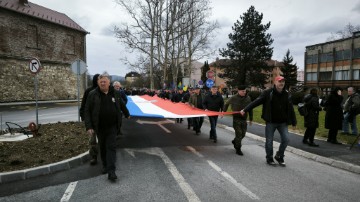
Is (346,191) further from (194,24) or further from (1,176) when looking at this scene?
(194,24)

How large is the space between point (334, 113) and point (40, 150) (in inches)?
323

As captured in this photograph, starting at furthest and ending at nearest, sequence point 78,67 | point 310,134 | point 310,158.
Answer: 1. point 78,67
2. point 310,134
3. point 310,158

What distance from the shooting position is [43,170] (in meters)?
5.57

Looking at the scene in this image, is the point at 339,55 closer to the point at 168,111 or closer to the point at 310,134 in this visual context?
the point at 310,134

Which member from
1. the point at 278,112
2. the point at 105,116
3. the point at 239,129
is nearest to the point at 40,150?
the point at 105,116

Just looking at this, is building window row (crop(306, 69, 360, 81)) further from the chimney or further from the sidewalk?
the chimney

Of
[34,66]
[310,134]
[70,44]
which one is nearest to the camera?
[310,134]

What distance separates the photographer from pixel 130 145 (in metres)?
8.33

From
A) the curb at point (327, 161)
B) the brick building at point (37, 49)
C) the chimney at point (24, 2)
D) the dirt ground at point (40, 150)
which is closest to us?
the dirt ground at point (40, 150)

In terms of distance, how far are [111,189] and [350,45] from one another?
4821cm

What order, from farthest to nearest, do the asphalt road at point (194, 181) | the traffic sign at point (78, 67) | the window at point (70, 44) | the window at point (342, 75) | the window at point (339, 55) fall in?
the window at point (339, 55) → the window at point (342, 75) → the window at point (70, 44) → the traffic sign at point (78, 67) → the asphalt road at point (194, 181)

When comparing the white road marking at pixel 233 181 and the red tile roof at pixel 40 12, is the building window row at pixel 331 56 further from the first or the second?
the white road marking at pixel 233 181

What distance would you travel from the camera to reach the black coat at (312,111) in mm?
8178

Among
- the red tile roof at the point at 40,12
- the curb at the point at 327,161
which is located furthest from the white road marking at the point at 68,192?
the red tile roof at the point at 40,12
